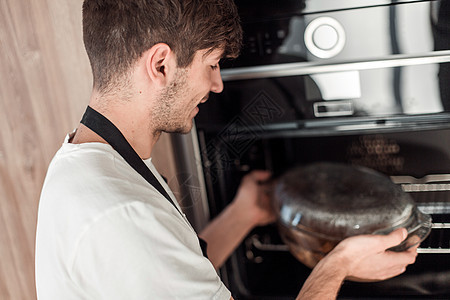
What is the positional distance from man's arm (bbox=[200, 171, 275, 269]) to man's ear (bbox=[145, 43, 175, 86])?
414 mm

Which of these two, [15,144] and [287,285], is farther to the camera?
[15,144]

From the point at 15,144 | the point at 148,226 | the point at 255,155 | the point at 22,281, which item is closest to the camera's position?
the point at 148,226

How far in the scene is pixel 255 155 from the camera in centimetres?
107

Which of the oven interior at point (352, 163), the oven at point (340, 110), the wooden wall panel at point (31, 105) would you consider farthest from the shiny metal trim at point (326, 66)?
the wooden wall panel at point (31, 105)

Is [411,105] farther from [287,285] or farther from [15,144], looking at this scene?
[15,144]

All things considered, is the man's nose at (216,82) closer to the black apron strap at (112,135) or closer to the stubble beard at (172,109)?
the stubble beard at (172,109)

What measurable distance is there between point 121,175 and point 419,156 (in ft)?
1.89

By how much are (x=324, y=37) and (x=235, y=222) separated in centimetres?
49

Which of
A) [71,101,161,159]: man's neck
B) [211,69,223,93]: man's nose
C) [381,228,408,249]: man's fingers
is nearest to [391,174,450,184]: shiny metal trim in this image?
[381,228,408,249]: man's fingers

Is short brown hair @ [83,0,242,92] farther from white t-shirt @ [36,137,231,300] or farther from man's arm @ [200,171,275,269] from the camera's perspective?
man's arm @ [200,171,275,269]

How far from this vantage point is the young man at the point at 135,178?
0.68 metres

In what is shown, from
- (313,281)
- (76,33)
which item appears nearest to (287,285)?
(313,281)

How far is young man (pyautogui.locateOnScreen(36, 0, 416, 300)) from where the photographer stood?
68 centimetres

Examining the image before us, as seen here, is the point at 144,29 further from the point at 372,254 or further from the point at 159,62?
the point at 372,254
